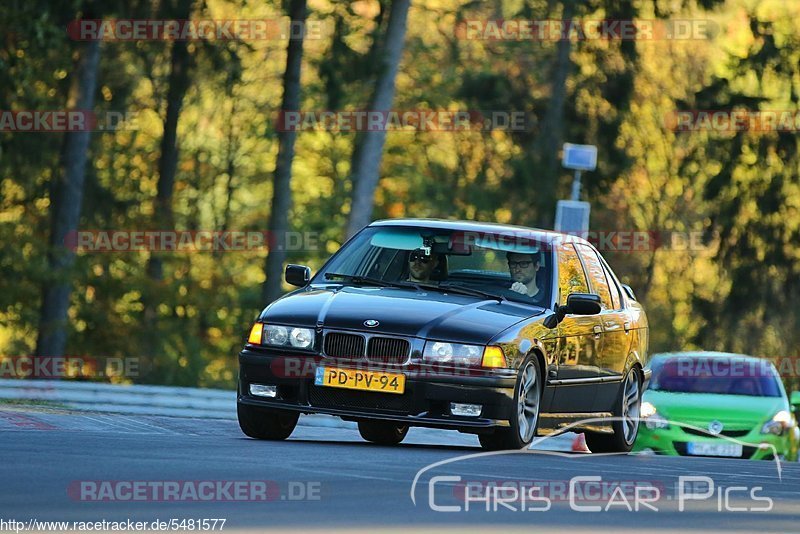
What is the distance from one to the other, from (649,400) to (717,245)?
26.4 metres

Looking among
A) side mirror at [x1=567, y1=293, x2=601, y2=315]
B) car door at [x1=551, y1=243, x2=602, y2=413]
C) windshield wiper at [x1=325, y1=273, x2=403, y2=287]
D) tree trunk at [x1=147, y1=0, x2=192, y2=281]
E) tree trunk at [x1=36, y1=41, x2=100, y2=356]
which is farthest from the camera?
tree trunk at [x1=147, y1=0, x2=192, y2=281]

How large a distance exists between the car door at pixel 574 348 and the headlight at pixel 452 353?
1290 mm

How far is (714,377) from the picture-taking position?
62.2 feet

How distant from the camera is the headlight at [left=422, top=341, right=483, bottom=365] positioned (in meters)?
12.2

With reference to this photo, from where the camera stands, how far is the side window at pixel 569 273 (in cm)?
1383

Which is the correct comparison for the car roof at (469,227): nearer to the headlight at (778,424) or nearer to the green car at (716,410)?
the green car at (716,410)

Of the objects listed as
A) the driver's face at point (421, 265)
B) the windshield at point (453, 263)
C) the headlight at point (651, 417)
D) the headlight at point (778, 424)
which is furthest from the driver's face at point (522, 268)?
the headlight at point (778, 424)

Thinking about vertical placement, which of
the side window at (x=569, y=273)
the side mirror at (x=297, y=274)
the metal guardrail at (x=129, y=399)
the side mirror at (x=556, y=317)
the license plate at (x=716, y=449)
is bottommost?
the metal guardrail at (x=129, y=399)

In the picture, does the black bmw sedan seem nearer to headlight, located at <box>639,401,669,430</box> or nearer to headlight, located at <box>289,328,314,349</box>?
headlight, located at <box>289,328,314,349</box>

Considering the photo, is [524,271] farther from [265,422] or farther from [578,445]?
[578,445]

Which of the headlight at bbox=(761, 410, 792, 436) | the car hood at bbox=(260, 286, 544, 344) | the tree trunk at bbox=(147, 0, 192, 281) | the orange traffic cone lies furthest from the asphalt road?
the tree trunk at bbox=(147, 0, 192, 281)

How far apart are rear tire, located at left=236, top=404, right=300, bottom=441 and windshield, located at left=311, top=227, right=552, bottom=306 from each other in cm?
111

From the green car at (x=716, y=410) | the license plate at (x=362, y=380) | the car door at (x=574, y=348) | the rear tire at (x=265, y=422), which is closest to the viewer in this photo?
the license plate at (x=362, y=380)

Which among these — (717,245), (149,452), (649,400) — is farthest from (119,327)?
(149,452)
